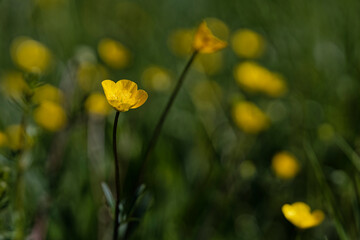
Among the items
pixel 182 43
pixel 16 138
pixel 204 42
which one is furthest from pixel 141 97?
pixel 182 43

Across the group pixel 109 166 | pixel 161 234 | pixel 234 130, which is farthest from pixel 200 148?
pixel 161 234

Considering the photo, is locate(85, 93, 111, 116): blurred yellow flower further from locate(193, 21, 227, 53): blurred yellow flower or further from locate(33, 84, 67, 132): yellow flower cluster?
locate(193, 21, 227, 53): blurred yellow flower

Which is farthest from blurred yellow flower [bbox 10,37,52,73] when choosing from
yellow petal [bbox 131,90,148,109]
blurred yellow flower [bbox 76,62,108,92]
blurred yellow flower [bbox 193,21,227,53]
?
yellow petal [bbox 131,90,148,109]

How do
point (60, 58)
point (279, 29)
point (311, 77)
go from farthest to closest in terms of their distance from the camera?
point (279, 29)
point (60, 58)
point (311, 77)

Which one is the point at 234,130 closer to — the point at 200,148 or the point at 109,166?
the point at 200,148

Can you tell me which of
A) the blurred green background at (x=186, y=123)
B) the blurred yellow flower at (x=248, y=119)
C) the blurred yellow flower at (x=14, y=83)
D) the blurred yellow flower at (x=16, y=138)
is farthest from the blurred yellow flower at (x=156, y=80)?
the blurred yellow flower at (x=16, y=138)

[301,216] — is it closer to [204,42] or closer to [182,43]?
[204,42]

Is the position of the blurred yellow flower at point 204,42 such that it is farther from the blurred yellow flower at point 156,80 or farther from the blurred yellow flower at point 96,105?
the blurred yellow flower at point 156,80
